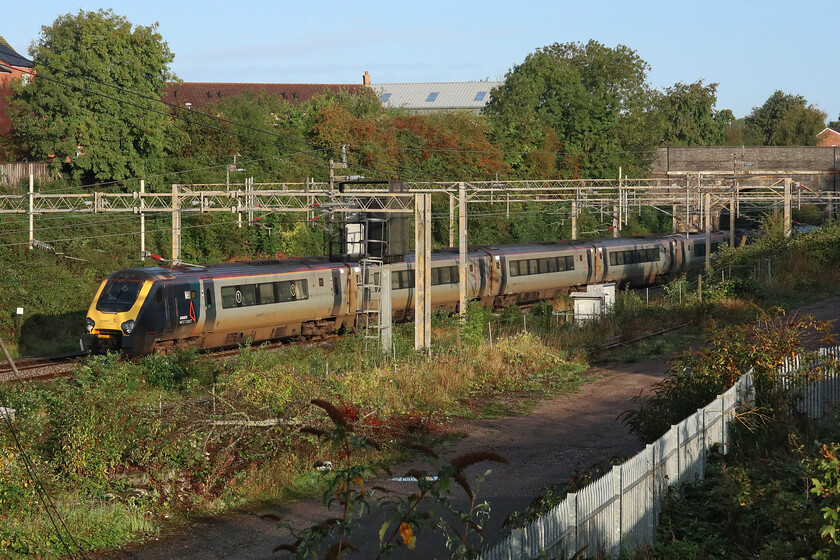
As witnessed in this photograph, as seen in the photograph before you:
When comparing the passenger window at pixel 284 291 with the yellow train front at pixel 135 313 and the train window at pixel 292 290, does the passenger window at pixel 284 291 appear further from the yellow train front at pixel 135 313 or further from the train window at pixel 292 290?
the yellow train front at pixel 135 313

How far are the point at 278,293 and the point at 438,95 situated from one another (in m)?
80.8

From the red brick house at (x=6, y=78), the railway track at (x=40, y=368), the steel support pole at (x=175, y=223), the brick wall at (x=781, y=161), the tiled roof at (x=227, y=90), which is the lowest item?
the railway track at (x=40, y=368)

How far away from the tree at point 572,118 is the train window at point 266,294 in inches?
1691

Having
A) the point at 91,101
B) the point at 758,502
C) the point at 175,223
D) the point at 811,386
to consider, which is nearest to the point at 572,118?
the point at 91,101

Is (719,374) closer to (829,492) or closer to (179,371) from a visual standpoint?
(829,492)

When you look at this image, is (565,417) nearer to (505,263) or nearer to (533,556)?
(533,556)

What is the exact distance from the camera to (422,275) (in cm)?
2356

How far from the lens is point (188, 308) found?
23.7 meters

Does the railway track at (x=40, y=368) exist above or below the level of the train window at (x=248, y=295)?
below

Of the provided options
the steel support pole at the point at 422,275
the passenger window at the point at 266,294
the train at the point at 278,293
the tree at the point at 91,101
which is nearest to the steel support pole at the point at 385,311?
the steel support pole at the point at 422,275

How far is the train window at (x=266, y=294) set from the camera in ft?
84.1

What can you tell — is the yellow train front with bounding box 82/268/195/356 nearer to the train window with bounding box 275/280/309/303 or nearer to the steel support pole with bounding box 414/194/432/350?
the train window with bounding box 275/280/309/303

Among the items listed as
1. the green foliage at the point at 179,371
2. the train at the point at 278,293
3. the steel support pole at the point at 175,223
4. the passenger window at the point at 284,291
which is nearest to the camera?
the green foliage at the point at 179,371

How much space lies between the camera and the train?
909 inches
